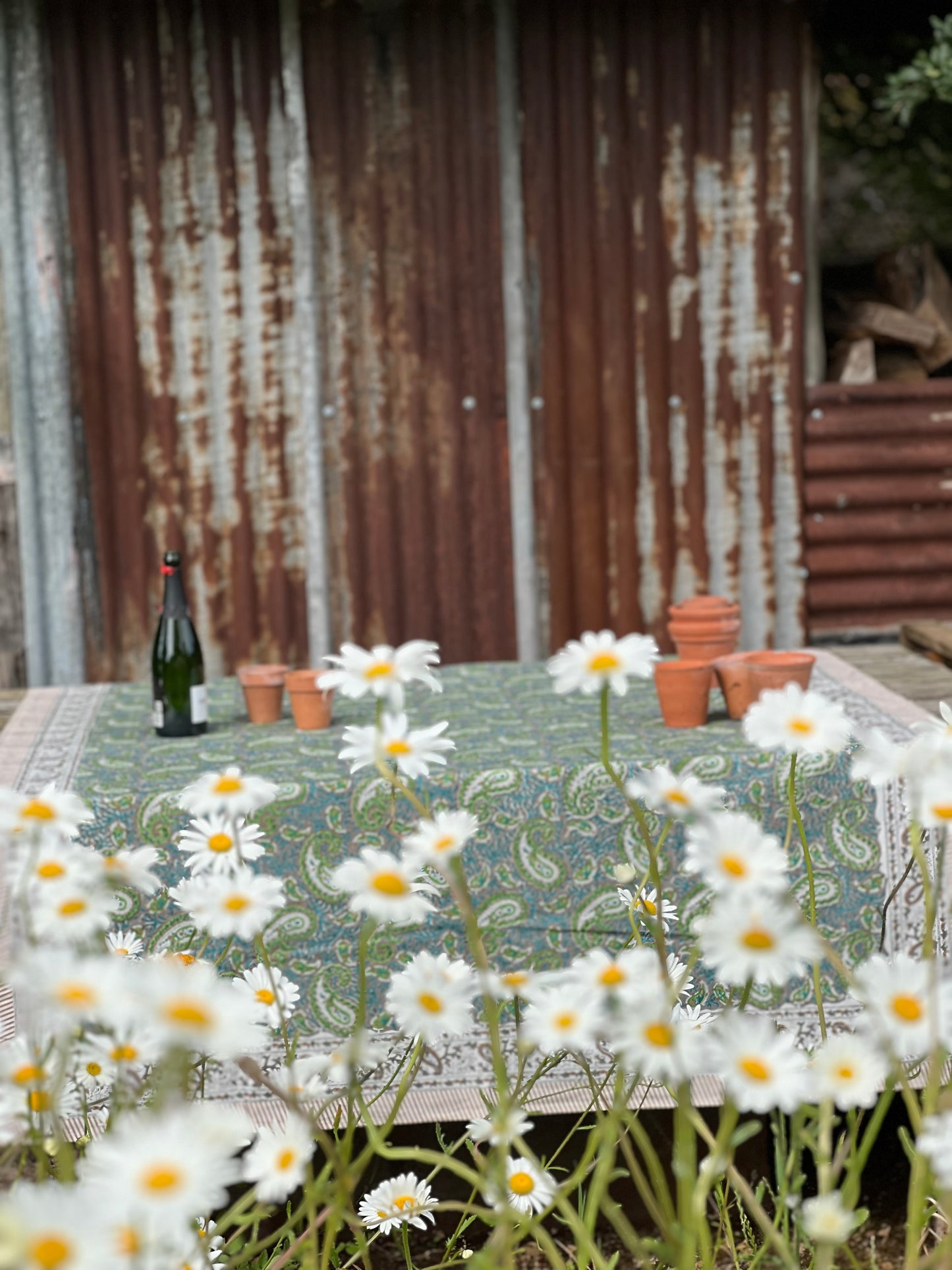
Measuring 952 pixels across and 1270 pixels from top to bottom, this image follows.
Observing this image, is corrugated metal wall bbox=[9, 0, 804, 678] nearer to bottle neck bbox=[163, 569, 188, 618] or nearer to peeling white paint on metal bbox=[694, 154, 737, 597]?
peeling white paint on metal bbox=[694, 154, 737, 597]

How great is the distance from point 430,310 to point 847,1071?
4.35 meters

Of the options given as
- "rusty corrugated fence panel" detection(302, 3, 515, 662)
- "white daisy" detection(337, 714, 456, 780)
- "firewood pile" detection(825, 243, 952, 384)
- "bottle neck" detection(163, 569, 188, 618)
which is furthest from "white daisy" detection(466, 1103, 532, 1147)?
"firewood pile" detection(825, 243, 952, 384)

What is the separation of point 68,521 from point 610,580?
1987mm

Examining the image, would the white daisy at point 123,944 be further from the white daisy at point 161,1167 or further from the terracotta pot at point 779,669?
the terracotta pot at point 779,669

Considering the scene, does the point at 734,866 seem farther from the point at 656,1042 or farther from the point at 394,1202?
the point at 394,1202

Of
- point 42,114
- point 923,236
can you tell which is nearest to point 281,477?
point 42,114

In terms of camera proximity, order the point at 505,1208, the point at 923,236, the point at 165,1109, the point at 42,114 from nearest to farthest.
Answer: the point at 165,1109 → the point at 505,1208 → the point at 42,114 → the point at 923,236

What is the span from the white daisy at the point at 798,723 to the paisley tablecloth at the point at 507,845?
4.17 feet

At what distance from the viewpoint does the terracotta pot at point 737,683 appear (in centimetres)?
258

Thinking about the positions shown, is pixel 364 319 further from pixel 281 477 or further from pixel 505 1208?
pixel 505 1208

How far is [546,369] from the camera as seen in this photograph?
4.91 m

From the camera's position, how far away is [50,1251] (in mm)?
546

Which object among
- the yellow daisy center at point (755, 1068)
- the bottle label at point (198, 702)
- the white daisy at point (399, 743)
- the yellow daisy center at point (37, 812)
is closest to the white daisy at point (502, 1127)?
the yellow daisy center at point (755, 1068)

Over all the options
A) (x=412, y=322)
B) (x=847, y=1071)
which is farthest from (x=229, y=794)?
(x=412, y=322)
